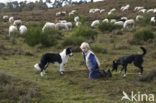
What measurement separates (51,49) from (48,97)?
934 centimetres

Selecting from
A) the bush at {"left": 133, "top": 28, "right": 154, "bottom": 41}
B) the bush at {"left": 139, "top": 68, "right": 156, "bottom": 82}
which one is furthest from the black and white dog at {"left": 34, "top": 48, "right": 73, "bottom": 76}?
the bush at {"left": 133, "top": 28, "right": 154, "bottom": 41}

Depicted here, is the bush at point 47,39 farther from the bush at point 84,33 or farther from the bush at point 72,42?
the bush at point 84,33

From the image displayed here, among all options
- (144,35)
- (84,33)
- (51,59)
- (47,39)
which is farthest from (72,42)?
(51,59)

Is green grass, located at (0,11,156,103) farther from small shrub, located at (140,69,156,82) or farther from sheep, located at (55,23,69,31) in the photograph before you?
sheep, located at (55,23,69,31)

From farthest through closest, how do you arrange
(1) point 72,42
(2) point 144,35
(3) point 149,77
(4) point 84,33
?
(4) point 84,33, (2) point 144,35, (1) point 72,42, (3) point 149,77

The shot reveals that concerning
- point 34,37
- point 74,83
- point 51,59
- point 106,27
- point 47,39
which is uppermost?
point 51,59

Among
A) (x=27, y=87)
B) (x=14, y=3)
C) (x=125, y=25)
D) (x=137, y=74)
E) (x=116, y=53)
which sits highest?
(x=27, y=87)

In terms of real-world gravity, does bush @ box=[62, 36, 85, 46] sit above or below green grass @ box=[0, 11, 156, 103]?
below

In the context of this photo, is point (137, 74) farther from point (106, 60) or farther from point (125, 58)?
point (106, 60)

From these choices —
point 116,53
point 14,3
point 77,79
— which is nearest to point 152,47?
point 116,53

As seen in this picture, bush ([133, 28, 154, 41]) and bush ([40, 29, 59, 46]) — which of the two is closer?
bush ([40, 29, 59, 46])

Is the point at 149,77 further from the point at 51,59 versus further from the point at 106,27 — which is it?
the point at 106,27

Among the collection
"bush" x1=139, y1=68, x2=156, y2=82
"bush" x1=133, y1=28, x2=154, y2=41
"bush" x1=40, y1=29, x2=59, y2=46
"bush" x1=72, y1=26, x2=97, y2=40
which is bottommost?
"bush" x1=133, y1=28, x2=154, y2=41

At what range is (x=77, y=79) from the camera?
380 inches
